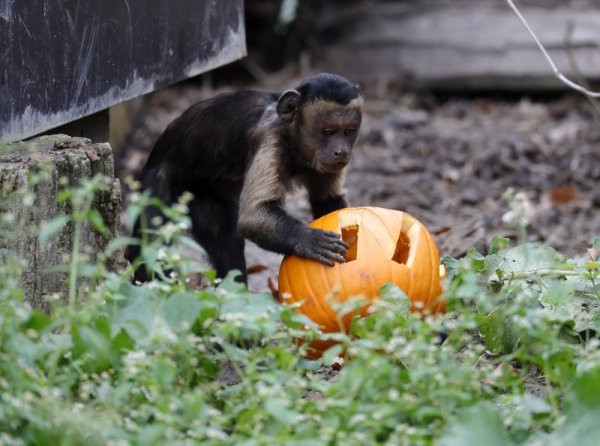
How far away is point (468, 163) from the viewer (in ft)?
33.1

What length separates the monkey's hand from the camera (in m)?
4.82

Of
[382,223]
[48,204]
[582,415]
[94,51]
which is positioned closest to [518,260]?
[382,223]

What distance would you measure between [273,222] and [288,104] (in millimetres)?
783

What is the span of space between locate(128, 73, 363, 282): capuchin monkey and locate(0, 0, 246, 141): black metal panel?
494mm

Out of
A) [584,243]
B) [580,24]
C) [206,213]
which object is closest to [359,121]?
[206,213]

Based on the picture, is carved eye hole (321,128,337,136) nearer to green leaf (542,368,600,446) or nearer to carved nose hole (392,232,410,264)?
carved nose hole (392,232,410,264)

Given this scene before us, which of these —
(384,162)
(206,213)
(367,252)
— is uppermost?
(367,252)

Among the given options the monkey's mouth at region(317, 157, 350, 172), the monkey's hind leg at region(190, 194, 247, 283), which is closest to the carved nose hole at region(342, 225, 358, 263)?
the monkey's mouth at region(317, 157, 350, 172)

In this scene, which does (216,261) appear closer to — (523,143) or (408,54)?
(523,143)

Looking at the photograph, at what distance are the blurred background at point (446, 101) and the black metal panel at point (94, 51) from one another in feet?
7.18

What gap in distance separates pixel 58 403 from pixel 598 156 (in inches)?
309

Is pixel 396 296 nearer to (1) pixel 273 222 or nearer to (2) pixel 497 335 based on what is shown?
(2) pixel 497 335

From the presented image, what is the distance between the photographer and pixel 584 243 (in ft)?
26.0

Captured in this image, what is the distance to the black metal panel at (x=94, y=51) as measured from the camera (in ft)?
15.9
